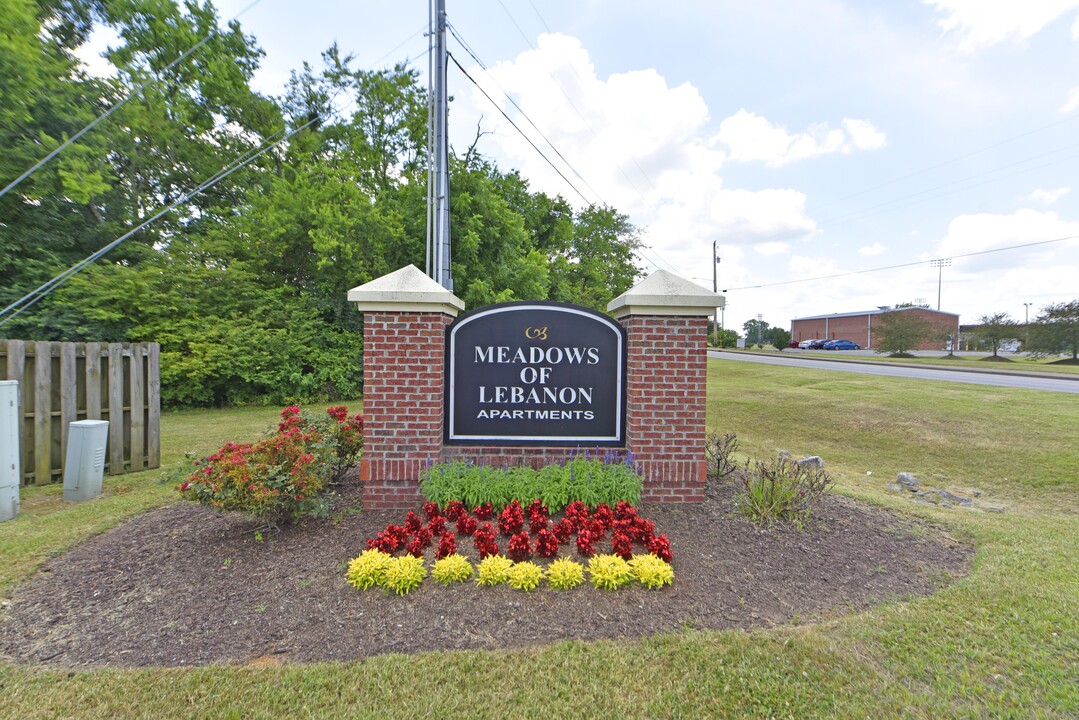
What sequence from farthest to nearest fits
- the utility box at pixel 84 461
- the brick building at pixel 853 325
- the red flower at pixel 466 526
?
1. the brick building at pixel 853 325
2. the utility box at pixel 84 461
3. the red flower at pixel 466 526

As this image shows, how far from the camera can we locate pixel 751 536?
3.77 meters

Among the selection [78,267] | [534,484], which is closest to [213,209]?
[78,267]

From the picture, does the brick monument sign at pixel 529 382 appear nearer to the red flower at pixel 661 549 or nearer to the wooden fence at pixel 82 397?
the red flower at pixel 661 549

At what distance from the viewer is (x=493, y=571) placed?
3041 mm

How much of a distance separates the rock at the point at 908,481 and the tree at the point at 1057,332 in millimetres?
34848

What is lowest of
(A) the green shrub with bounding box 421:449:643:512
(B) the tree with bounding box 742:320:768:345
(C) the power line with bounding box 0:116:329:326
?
(A) the green shrub with bounding box 421:449:643:512

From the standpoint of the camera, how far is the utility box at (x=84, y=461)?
Result: 16.3ft

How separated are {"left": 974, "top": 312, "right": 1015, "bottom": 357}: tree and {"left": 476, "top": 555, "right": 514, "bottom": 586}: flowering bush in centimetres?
4475

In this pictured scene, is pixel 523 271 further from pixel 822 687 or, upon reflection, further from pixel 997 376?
pixel 997 376

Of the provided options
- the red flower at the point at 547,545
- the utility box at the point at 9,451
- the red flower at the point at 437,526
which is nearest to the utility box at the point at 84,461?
the utility box at the point at 9,451

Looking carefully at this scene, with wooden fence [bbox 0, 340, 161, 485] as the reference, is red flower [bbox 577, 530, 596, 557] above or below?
below

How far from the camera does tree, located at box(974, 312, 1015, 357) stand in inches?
1345

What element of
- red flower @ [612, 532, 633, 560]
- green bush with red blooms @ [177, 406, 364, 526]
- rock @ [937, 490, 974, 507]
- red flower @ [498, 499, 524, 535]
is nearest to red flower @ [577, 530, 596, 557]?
red flower @ [612, 532, 633, 560]

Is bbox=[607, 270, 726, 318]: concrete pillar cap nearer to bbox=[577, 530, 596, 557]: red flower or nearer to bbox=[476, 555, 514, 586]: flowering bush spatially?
bbox=[577, 530, 596, 557]: red flower
